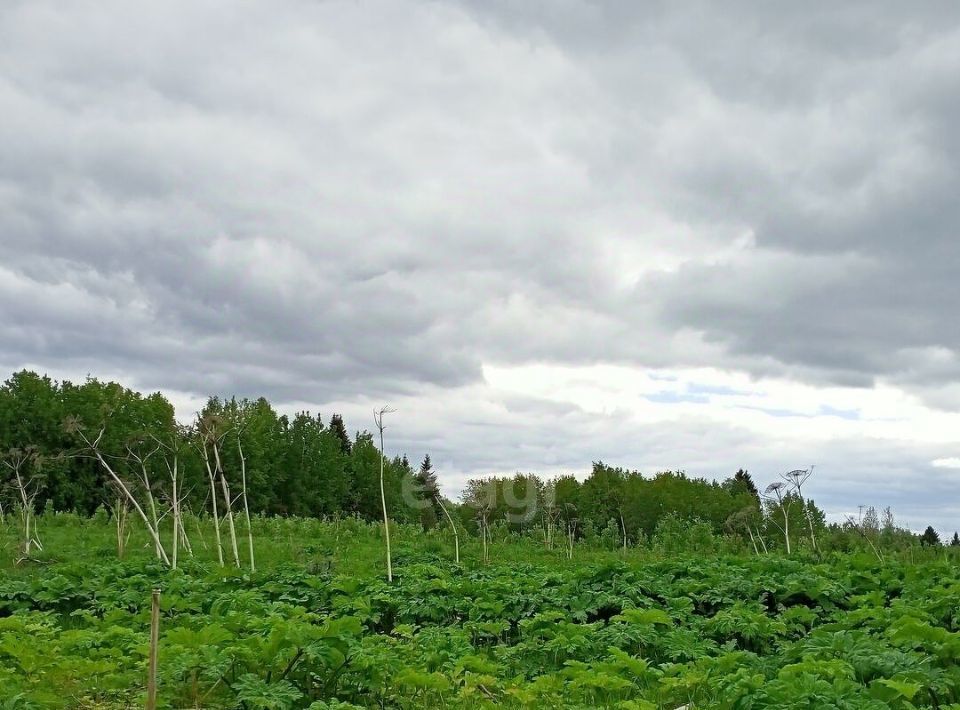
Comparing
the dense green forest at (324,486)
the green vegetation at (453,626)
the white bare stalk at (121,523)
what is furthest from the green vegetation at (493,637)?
the dense green forest at (324,486)

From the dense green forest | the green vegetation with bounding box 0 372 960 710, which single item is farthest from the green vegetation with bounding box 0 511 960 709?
the dense green forest

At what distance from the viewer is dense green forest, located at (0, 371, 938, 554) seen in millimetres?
29750

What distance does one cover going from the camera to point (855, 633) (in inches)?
347

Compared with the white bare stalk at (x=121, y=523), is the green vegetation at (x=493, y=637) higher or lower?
lower

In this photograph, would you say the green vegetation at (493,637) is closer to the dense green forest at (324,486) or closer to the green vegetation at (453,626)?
the green vegetation at (453,626)

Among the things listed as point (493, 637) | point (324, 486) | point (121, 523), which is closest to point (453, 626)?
point (493, 637)

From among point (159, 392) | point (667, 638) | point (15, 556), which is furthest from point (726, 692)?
point (159, 392)

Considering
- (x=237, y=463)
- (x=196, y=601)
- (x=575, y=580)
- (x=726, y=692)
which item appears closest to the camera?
(x=726, y=692)

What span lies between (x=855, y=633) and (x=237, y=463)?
52.1 meters

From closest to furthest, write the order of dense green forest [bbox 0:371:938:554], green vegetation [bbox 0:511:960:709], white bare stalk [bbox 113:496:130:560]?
green vegetation [bbox 0:511:960:709]
white bare stalk [bbox 113:496:130:560]
dense green forest [bbox 0:371:938:554]

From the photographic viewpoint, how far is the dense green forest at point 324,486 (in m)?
29.8

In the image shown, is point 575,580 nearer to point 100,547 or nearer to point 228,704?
point 228,704

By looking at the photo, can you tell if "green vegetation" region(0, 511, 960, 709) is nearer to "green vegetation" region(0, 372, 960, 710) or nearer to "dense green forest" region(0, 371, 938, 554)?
"green vegetation" region(0, 372, 960, 710)

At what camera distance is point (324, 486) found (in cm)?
6562
